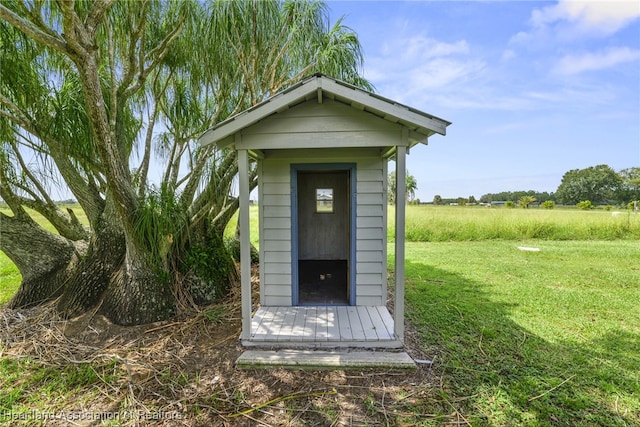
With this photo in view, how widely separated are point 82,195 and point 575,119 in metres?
17.4

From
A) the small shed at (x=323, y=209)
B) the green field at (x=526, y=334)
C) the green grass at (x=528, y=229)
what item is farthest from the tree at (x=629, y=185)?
the small shed at (x=323, y=209)

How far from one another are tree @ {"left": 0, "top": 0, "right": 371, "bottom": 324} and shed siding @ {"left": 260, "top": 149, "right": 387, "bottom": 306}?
0.63 meters

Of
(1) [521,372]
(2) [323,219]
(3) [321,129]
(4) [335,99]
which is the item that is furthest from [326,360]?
(2) [323,219]

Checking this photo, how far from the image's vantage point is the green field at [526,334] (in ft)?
6.60

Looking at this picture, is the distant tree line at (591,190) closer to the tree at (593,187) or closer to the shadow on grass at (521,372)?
the tree at (593,187)

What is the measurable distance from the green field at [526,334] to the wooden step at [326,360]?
301mm

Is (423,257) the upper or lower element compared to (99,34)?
lower

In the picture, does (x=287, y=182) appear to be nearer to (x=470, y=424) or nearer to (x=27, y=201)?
(x=470, y=424)

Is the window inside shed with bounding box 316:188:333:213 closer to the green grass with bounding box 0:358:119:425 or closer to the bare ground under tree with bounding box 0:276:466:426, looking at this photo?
the bare ground under tree with bounding box 0:276:466:426

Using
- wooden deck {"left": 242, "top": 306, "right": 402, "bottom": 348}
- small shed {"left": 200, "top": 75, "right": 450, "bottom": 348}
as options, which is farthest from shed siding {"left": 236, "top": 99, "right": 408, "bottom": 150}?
wooden deck {"left": 242, "top": 306, "right": 402, "bottom": 348}

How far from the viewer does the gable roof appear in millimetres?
2404

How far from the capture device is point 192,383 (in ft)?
7.45

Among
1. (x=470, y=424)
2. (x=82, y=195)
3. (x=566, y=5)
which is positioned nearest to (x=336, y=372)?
(x=470, y=424)

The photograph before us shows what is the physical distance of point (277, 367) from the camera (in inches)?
97.0
